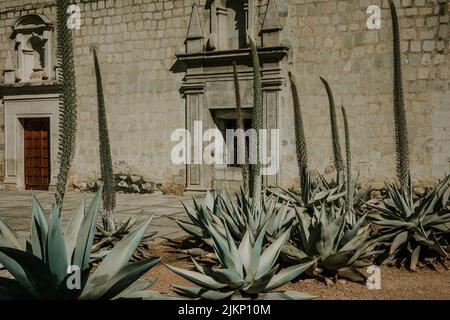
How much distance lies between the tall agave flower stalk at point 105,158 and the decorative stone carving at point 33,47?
854cm

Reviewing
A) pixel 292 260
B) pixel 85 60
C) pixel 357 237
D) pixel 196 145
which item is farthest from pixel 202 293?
pixel 85 60

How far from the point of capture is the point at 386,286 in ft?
13.7

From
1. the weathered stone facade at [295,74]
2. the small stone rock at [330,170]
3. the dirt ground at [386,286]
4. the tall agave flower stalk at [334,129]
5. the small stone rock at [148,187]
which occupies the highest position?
the weathered stone facade at [295,74]

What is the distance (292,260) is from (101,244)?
6.03 ft

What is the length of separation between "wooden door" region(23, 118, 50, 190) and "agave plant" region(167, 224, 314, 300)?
420 inches

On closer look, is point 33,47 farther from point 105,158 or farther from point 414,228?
point 414,228

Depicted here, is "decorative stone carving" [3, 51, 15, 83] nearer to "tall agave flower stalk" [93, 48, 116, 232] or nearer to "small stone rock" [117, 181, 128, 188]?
"small stone rock" [117, 181, 128, 188]

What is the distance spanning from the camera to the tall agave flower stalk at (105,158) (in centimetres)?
470

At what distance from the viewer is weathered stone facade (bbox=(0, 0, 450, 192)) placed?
9.27m

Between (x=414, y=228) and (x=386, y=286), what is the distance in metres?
0.91

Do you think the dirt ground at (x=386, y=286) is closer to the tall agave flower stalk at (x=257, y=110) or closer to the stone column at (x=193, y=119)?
the tall agave flower stalk at (x=257, y=110)

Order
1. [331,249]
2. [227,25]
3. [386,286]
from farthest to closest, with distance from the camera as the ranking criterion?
1. [227,25]
2. [331,249]
3. [386,286]

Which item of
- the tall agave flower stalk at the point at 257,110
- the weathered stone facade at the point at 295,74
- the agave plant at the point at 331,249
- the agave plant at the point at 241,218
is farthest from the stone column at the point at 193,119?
the agave plant at the point at 331,249

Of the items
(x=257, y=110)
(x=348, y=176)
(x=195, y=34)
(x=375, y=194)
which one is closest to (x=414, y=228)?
(x=348, y=176)
